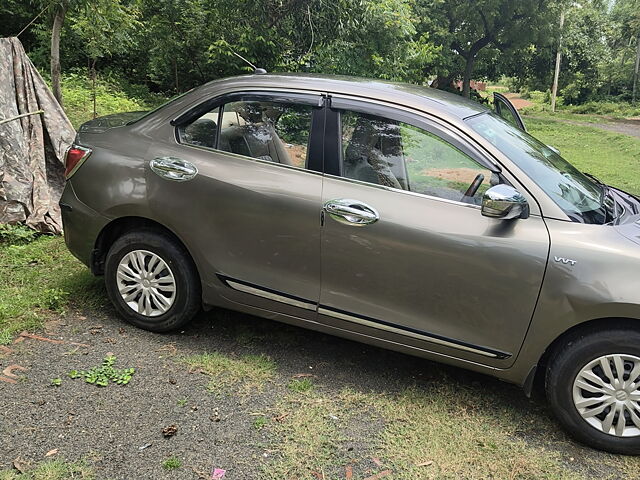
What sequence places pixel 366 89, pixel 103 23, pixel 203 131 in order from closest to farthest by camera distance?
pixel 366 89 → pixel 203 131 → pixel 103 23

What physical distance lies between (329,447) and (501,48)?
1048 inches

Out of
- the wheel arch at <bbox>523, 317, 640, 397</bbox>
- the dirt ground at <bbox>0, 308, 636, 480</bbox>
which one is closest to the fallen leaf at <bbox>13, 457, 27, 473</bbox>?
the dirt ground at <bbox>0, 308, 636, 480</bbox>

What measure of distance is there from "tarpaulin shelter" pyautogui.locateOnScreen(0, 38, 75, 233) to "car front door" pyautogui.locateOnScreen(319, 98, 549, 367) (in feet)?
10.8

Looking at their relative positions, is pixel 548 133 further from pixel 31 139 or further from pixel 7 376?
pixel 7 376

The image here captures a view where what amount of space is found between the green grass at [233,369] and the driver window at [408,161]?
1.28 meters

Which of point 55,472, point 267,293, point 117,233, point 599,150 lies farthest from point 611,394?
point 599,150

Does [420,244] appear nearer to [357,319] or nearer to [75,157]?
[357,319]

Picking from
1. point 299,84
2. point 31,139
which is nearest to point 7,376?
point 299,84

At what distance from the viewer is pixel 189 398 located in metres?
3.12

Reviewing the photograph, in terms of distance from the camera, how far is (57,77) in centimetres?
673

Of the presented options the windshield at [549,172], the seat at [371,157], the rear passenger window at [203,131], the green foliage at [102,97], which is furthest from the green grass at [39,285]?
the green foliage at [102,97]

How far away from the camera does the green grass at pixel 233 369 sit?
327cm

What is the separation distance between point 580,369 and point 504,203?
922mm

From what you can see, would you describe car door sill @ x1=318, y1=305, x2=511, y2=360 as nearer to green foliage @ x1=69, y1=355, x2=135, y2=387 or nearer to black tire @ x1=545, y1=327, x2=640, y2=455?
black tire @ x1=545, y1=327, x2=640, y2=455
